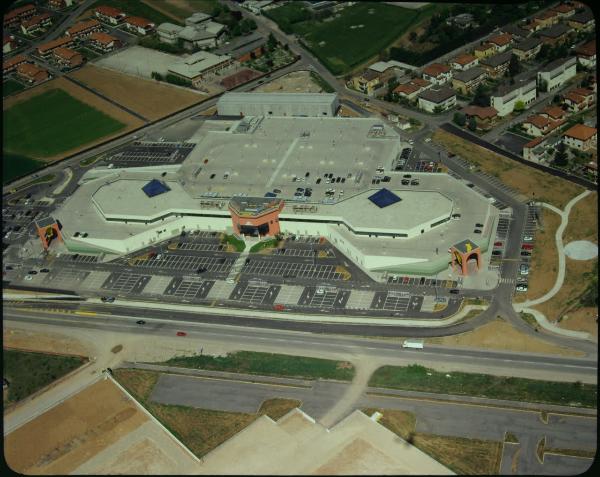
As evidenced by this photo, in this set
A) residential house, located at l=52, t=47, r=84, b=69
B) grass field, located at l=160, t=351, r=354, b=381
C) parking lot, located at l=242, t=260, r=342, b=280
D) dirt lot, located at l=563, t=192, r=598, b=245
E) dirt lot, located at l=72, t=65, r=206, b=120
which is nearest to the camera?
grass field, located at l=160, t=351, r=354, b=381

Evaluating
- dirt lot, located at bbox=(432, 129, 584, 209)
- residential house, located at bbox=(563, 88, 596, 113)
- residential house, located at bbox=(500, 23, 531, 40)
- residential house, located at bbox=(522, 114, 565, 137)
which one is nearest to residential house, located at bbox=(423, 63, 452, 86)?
residential house, located at bbox=(500, 23, 531, 40)

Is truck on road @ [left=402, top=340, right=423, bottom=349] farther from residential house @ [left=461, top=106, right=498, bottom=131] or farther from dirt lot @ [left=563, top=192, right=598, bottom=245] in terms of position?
residential house @ [left=461, top=106, right=498, bottom=131]

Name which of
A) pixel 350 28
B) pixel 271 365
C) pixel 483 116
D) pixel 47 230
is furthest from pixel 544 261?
pixel 350 28

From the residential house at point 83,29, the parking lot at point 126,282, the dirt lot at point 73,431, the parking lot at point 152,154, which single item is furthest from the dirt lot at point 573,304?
the residential house at point 83,29

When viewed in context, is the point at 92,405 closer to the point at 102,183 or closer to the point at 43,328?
the point at 43,328

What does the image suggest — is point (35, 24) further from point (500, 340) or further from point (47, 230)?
point (500, 340)

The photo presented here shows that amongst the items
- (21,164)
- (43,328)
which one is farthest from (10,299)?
→ (21,164)
